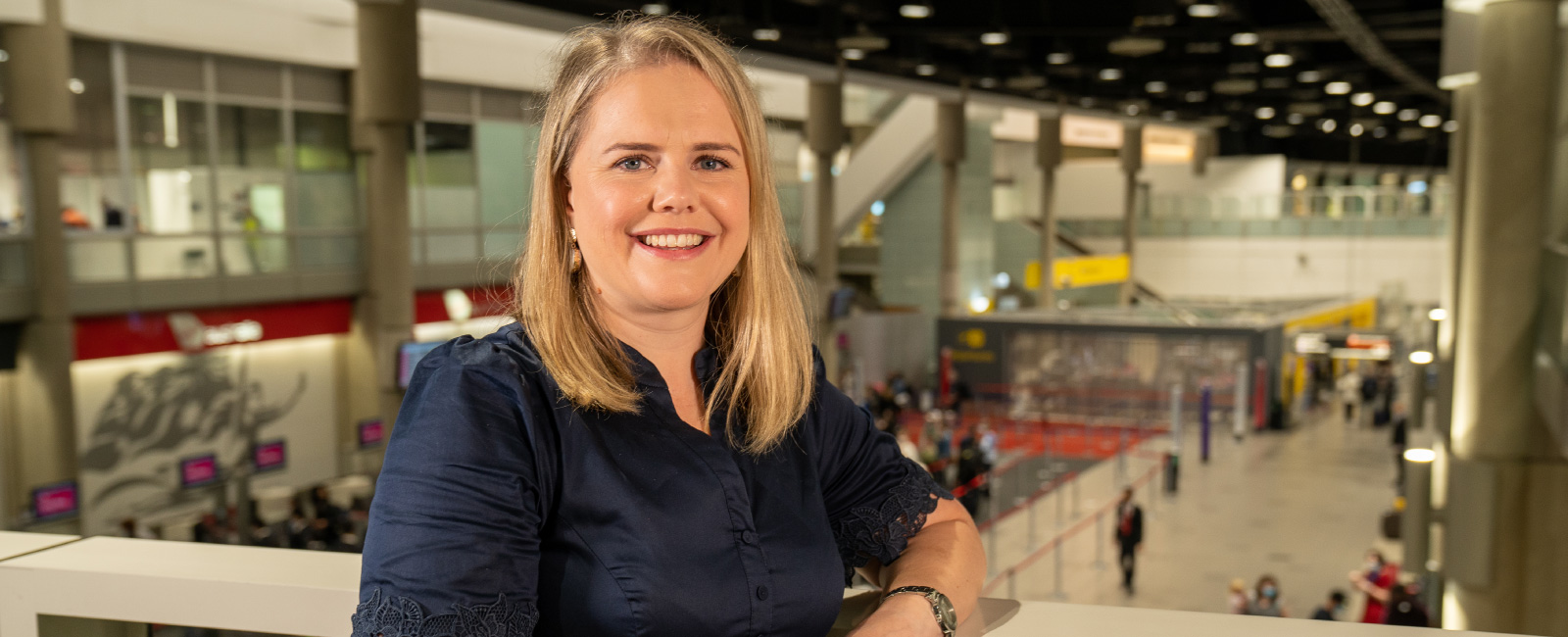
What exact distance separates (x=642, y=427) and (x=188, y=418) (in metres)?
17.6

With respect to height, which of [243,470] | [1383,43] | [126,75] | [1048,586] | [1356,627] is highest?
[1383,43]

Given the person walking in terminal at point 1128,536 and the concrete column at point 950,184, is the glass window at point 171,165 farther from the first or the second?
the concrete column at point 950,184

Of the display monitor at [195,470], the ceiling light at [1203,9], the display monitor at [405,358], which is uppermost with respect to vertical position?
the ceiling light at [1203,9]

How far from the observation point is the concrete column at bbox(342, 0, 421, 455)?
14.6 metres

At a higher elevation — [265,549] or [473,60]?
[473,60]

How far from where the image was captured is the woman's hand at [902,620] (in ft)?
5.20

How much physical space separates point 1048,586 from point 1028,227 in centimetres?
2423

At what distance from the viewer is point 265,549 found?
73.6 inches

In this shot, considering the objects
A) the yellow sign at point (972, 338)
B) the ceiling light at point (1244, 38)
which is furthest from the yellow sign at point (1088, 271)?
the ceiling light at point (1244, 38)

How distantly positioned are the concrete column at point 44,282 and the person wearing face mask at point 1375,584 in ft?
48.4

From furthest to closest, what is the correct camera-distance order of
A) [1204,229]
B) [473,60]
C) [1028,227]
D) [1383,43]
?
[1204,229], [1028,227], [1383,43], [473,60]

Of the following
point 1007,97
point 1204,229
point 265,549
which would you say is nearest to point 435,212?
point 1007,97

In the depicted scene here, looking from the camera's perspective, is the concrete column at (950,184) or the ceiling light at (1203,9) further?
the concrete column at (950,184)

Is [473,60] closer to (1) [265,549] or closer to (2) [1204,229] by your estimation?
(1) [265,549]
